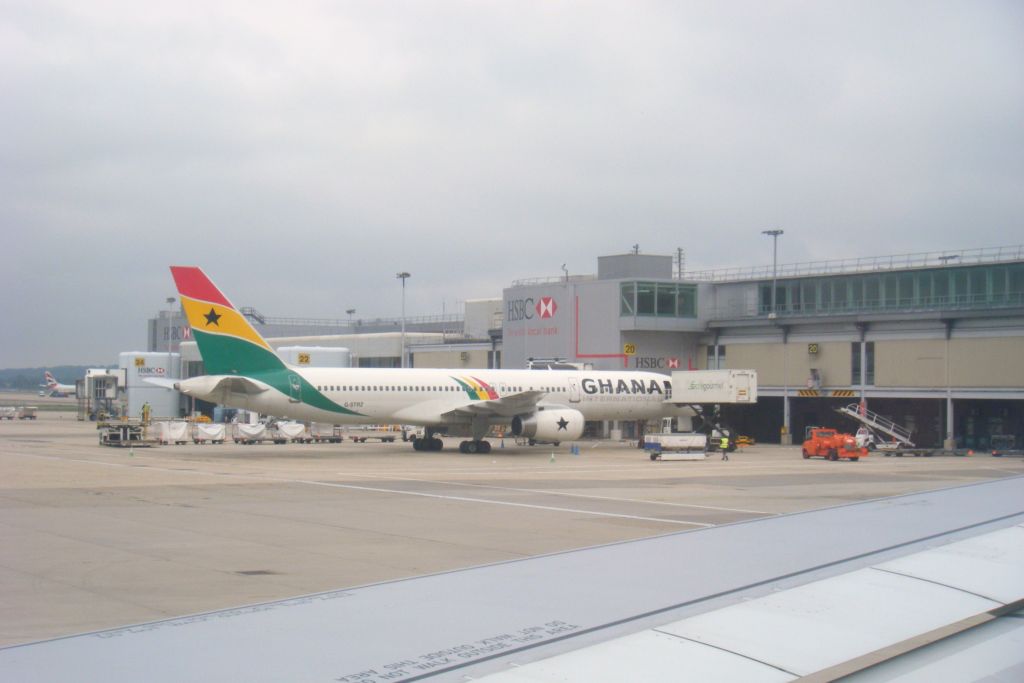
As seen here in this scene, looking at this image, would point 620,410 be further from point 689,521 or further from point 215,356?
point 689,521

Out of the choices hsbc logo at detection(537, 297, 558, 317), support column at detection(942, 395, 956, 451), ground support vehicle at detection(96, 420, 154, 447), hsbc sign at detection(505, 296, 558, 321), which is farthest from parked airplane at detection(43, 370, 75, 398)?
support column at detection(942, 395, 956, 451)

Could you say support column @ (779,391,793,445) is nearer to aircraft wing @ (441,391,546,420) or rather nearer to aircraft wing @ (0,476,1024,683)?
aircraft wing @ (441,391,546,420)

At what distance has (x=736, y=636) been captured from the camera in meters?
3.50

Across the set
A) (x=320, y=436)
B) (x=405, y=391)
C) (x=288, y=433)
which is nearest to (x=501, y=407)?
(x=405, y=391)

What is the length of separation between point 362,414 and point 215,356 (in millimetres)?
5983

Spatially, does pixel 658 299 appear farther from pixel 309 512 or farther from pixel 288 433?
pixel 309 512

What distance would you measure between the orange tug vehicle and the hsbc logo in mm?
20393

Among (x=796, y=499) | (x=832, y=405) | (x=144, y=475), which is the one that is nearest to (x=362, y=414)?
(x=144, y=475)

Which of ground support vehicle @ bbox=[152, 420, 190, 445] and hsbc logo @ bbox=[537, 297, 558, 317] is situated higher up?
hsbc logo @ bbox=[537, 297, 558, 317]

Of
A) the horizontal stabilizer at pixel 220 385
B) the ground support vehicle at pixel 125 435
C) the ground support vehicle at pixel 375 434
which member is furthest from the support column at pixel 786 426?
the ground support vehicle at pixel 125 435

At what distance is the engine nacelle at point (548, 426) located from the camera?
38594 mm

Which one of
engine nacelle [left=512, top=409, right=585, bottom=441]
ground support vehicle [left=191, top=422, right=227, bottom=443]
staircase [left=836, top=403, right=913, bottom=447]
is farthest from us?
staircase [left=836, top=403, right=913, bottom=447]

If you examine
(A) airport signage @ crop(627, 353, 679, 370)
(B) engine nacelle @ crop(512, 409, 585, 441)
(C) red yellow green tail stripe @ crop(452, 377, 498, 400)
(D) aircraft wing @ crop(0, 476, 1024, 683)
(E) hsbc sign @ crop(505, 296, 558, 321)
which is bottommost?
(B) engine nacelle @ crop(512, 409, 585, 441)

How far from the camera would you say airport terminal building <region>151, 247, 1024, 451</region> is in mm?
44594
